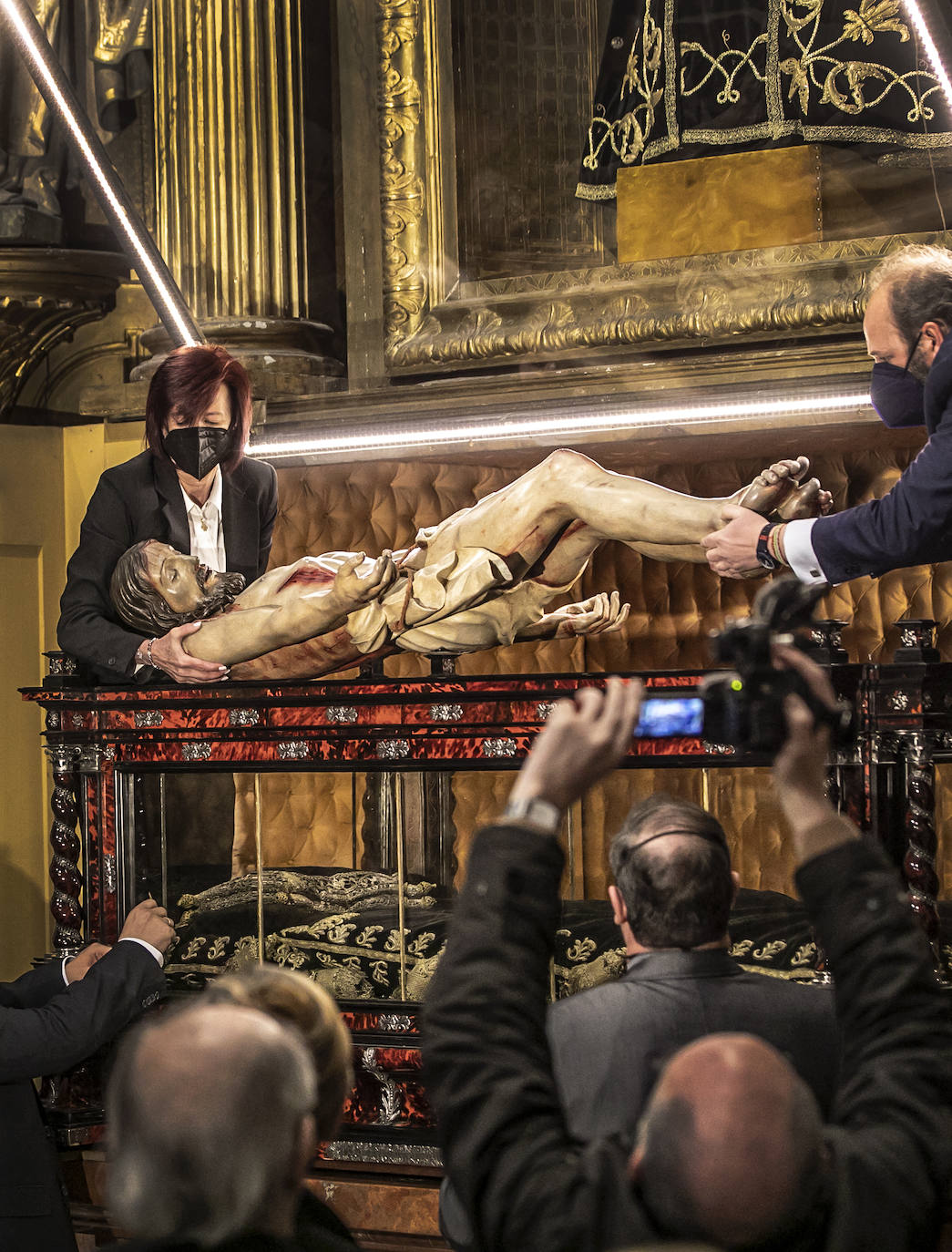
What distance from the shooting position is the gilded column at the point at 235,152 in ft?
18.2

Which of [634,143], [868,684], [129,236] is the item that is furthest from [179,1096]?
[634,143]

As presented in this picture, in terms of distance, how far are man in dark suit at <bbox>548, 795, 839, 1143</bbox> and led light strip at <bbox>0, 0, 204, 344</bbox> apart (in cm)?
301

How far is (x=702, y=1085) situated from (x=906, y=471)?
2.18 m

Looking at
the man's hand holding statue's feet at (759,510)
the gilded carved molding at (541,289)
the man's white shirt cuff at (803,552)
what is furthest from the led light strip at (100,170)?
the man's white shirt cuff at (803,552)

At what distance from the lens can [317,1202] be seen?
5.39 feet

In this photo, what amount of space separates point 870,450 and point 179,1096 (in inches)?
157

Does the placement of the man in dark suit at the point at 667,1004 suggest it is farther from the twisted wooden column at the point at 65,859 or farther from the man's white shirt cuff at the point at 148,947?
the twisted wooden column at the point at 65,859

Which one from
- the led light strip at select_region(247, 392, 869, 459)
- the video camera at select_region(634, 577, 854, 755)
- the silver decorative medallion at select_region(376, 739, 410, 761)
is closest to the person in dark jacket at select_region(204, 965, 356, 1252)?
the video camera at select_region(634, 577, 854, 755)

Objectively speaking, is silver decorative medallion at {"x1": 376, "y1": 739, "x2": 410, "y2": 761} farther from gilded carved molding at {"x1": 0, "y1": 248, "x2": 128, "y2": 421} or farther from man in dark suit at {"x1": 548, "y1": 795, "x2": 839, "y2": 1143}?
gilded carved molding at {"x1": 0, "y1": 248, "x2": 128, "y2": 421}

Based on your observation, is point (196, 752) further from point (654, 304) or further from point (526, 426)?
point (654, 304)

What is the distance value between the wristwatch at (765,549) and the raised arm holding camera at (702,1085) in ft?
5.89

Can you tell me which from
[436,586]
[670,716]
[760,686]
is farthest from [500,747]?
[760,686]

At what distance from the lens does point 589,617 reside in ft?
13.1

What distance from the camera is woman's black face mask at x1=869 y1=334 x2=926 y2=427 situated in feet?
10.9
